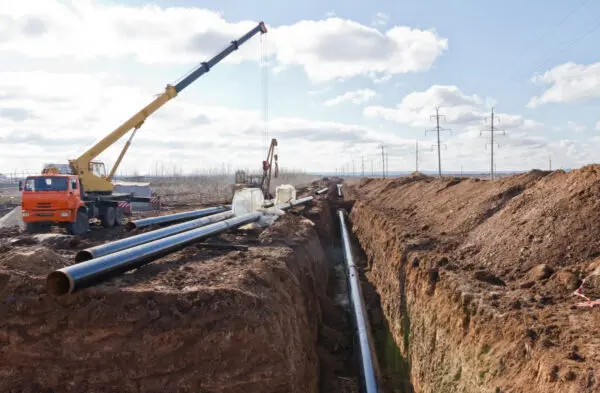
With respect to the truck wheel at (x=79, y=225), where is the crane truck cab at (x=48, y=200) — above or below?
above

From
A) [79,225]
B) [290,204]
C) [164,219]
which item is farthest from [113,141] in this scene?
[290,204]

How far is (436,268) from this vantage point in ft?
24.8

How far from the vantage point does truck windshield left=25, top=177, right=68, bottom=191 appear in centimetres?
1503

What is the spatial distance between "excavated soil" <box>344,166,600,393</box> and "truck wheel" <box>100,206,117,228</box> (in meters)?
12.7

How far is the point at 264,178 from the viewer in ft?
99.9

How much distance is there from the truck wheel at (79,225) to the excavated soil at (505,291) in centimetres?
1170

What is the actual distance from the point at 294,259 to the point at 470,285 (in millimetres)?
4420

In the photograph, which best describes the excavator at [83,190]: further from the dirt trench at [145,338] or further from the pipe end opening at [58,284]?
the pipe end opening at [58,284]

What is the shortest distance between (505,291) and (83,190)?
16.2 m

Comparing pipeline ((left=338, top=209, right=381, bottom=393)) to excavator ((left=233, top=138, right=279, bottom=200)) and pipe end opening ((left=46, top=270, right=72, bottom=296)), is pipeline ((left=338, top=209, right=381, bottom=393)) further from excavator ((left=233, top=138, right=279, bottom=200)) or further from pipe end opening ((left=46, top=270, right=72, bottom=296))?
excavator ((left=233, top=138, right=279, bottom=200))

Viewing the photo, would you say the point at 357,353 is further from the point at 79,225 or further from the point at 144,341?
the point at 79,225

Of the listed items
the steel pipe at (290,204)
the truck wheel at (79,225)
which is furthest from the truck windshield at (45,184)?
the steel pipe at (290,204)

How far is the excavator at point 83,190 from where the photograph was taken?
15.0 m

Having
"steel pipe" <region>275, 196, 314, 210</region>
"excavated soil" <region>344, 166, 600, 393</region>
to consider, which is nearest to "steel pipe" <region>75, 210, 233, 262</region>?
"steel pipe" <region>275, 196, 314, 210</region>
